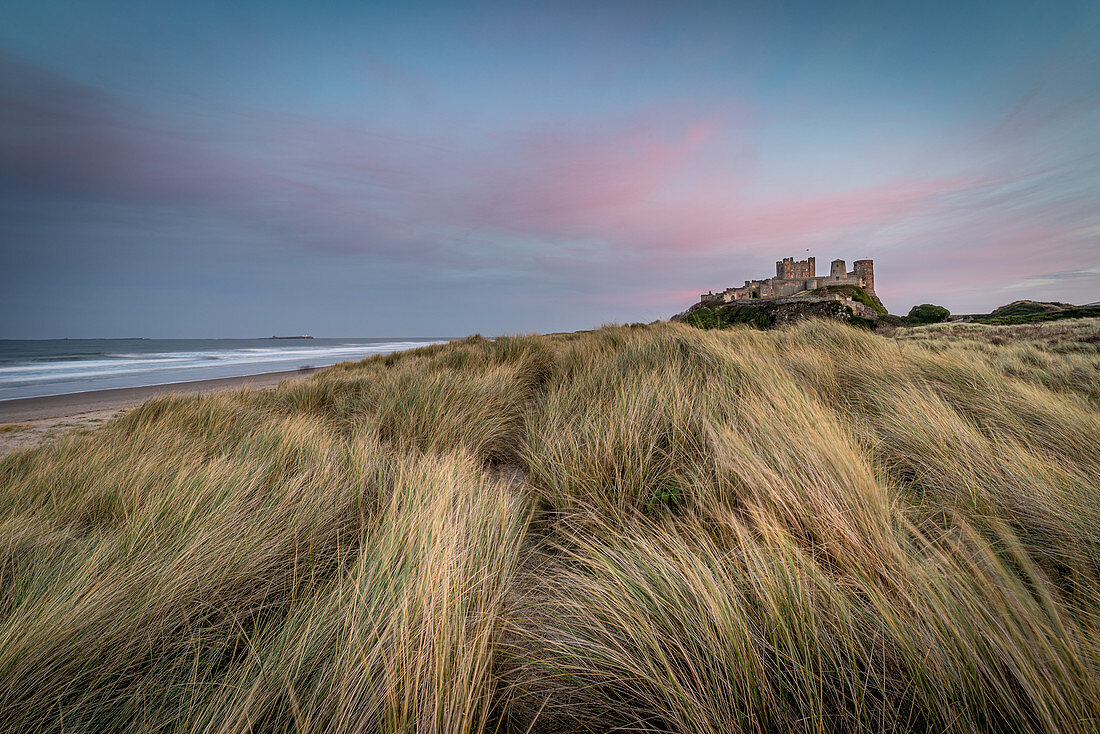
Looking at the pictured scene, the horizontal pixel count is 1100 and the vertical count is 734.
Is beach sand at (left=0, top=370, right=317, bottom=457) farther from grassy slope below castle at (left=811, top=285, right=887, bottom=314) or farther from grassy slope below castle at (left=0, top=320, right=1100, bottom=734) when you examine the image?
grassy slope below castle at (left=811, top=285, right=887, bottom=314)

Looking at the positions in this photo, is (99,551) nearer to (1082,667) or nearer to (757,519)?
(757,519)

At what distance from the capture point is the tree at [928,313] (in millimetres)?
34156

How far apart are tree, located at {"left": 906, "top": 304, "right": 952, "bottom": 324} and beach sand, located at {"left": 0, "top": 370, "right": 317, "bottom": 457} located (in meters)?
48.0

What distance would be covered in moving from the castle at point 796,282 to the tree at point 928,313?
13.5 ft

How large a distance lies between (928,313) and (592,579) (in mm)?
49627

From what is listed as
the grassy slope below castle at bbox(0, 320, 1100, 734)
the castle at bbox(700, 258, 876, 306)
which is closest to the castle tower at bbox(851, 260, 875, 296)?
the castle at bbox(700, 258, 876, 306)

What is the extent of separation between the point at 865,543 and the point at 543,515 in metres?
1.38

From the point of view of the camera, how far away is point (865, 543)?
1.23 meters

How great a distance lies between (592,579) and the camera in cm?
129

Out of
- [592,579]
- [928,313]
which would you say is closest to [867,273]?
[928,313]

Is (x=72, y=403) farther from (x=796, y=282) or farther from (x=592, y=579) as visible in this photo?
(x=796, y=282)

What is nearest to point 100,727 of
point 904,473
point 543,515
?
point 543,515

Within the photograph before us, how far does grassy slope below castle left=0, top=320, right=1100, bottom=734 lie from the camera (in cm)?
83

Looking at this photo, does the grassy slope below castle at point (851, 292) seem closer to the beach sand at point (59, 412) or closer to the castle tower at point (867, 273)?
the castle tower at point (867, 273)
